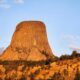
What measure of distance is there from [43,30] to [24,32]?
786 cm

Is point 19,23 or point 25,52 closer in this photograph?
point 25,52

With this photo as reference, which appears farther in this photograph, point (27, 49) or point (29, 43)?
point (29, 43)

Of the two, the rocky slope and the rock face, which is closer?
the rocky slope

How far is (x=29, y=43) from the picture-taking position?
169 meters

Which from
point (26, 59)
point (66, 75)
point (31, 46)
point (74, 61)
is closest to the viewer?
point (66, 75)

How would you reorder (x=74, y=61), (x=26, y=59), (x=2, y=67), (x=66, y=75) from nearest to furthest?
1. (x=66, y=75)
2. (x=74, y=61)
3. (x=2, y=67)
4. (x=26, y=59)

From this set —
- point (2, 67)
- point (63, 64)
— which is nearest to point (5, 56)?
point (2, 67)

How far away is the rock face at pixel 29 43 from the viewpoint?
6309 inches

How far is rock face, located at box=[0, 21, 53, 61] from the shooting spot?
526 ft

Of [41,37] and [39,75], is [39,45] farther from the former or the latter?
[39,75]

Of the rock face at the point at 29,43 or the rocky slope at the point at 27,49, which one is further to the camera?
the rock face at the point at 29,43

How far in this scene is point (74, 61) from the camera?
97500 millimetres

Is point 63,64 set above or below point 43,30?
below

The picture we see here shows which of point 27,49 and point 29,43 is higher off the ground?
point 29,43
